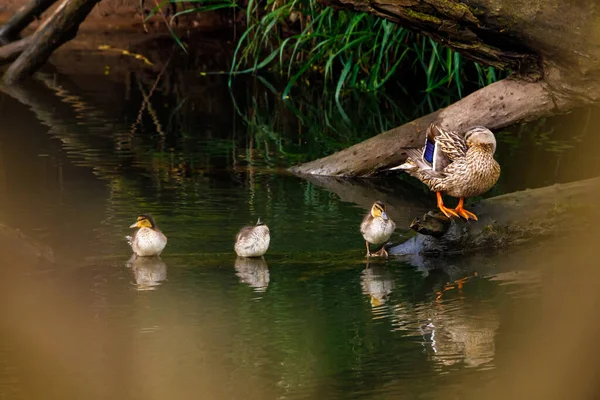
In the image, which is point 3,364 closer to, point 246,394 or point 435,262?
point 246,394

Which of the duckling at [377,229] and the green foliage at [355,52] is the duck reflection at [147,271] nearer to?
the duckling at [377,229]

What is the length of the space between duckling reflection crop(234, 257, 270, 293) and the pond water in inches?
0.6

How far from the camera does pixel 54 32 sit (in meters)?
9.23

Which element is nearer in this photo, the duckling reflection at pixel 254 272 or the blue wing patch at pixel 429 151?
the duckling reflection at pixel 254 272

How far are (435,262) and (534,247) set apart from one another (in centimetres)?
55

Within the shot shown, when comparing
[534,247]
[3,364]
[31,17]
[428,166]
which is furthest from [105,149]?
[3,364]

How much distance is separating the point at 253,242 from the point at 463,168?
1.24m

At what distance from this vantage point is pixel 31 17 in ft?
34.2

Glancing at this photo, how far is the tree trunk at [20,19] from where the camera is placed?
10.2 meters

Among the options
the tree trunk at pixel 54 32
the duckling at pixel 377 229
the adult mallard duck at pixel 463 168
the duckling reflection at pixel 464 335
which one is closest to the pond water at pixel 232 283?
the duckling reflection at pixel 464 335

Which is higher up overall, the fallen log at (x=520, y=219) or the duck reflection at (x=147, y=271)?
the fallen log at (x=520, y=219)

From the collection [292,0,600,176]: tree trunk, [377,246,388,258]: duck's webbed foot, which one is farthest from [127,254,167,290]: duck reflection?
[292,0,600,176]: tree trunk

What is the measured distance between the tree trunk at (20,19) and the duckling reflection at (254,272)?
5.20m

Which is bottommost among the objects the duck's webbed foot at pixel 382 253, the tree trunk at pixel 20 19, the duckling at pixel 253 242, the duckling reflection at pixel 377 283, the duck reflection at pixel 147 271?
the duckling reflection at pixel 377 283
